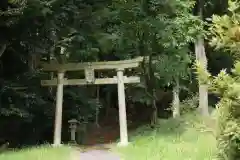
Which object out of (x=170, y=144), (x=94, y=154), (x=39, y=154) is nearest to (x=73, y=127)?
(x=94, y=154)

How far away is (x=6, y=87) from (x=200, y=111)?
878 centimetres

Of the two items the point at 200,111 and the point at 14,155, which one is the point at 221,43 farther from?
the point at 200,111

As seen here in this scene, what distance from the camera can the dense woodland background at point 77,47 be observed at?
1142 centimetres

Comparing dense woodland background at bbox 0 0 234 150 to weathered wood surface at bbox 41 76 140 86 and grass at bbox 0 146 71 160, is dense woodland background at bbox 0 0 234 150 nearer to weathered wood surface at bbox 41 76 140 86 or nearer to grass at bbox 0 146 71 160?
weathered wood surface at bbox 41 76 140 86

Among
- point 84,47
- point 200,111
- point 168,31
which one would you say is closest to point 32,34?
point 84,47

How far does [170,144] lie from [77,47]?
497 cm

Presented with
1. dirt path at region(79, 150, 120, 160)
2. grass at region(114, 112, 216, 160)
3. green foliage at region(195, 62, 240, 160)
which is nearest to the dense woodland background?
grass at region(114, 112, 216, 160)

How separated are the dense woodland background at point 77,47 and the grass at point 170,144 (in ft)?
3.97

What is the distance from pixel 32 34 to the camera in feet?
38.8

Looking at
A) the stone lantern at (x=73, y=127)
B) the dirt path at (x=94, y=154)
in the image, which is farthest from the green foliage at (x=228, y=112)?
the stone lantern at (x=73, y=127)

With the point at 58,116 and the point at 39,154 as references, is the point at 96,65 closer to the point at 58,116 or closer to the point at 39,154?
the point at 58,116

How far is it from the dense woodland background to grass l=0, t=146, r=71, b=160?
129 centimetres

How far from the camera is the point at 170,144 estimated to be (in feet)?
35.7

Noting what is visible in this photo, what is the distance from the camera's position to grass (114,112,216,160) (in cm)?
932
